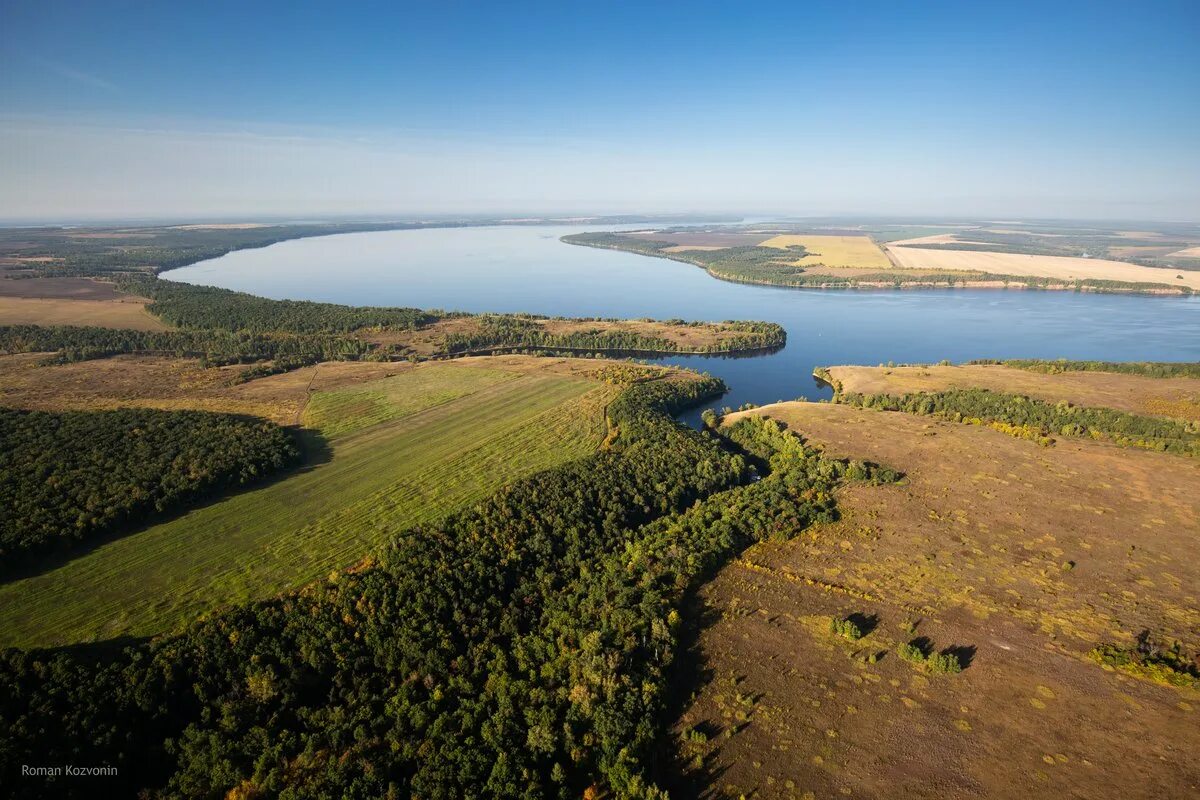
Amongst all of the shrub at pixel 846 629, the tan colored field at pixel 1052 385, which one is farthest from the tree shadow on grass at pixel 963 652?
the tan colored field at pixel 1052 385

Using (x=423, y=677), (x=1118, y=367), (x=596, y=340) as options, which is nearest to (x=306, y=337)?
(x=596, y=340)

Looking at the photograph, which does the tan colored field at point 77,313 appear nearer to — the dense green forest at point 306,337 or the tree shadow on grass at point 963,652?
the dense green forest at point 306,337

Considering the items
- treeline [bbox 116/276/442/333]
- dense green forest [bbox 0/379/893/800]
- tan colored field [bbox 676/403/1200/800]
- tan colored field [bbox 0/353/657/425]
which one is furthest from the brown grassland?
tan colored field [bbox 676/403/1200/800]

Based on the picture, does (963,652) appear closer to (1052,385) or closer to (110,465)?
(1052,385)

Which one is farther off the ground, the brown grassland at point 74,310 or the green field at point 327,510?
the brown grassland at point 74,310

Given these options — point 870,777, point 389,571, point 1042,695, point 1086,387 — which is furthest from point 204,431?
point 1086,387

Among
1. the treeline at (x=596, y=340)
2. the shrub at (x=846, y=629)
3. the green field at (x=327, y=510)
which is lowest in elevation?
the shrub at (x=846, y=629)
